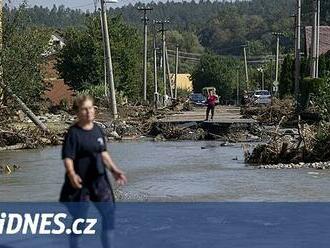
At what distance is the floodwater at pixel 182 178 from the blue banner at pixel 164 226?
86.3 inches

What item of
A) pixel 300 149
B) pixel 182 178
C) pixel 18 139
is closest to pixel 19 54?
pixel 18 139

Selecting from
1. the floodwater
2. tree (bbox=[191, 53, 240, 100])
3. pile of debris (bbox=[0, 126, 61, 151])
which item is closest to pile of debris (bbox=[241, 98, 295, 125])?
the floodwater

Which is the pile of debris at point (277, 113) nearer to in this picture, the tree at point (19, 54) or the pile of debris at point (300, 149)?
the tree at point (19, 54)

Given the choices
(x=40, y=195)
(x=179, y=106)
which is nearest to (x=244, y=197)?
(x=40, y=195)

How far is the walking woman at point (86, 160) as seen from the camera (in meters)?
9.23

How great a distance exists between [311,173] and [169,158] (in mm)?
7131

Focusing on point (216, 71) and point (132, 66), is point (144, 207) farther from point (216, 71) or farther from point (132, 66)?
point (216, 71)

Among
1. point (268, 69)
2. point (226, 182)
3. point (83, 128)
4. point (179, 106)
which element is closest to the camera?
point (83, 128)

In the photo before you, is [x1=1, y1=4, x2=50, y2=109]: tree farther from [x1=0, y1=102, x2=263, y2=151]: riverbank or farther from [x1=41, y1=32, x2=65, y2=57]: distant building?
[x1=41, y1=32, x2=65, y2=57]: distant building

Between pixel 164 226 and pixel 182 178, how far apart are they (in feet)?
27.7

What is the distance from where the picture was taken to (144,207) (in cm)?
1359

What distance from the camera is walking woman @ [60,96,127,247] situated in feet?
30.3

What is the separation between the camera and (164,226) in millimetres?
11555

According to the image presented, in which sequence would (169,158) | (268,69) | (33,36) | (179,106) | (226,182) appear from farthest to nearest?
(268,69) < (179,106) < (33,36) < (169,158) < (226,182)
